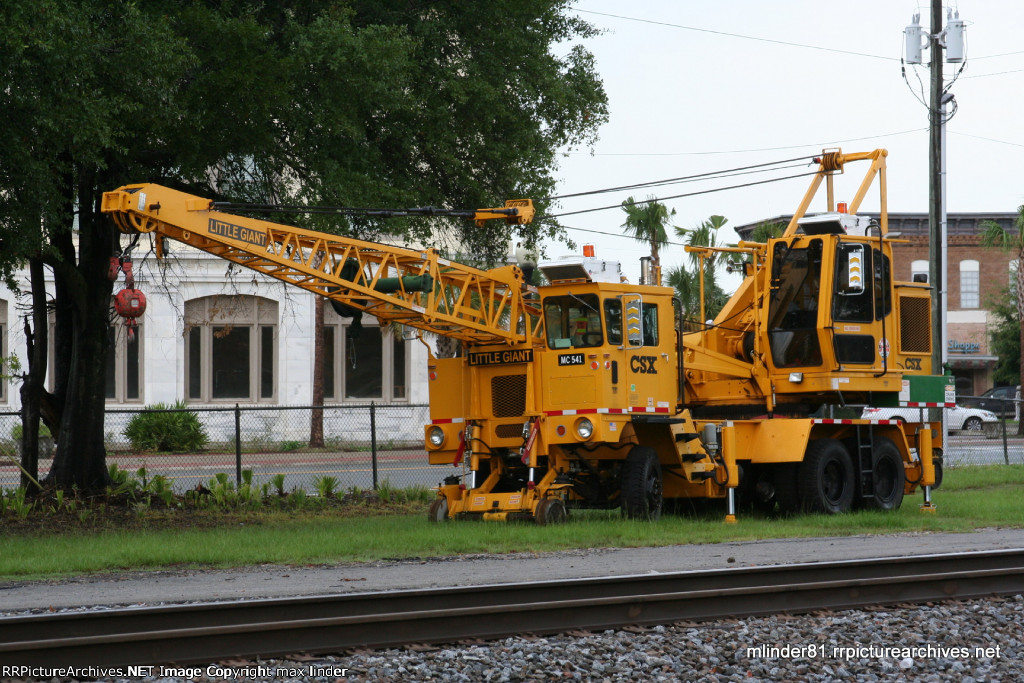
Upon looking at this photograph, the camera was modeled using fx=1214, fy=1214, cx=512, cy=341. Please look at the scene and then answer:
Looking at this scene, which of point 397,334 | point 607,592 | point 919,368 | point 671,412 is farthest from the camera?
point 397,334

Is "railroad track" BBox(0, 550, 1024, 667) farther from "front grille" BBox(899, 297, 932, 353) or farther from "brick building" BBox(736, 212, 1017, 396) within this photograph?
"brick building" BBox(736, 212, 1017, 396)

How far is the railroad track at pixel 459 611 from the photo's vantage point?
761 cm

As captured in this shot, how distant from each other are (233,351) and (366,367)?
418 cm

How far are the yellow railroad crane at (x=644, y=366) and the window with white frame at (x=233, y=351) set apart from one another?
20.6 m

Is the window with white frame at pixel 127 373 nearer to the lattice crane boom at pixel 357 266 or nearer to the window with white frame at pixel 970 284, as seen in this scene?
the lattice crane boom at pixel 357 266

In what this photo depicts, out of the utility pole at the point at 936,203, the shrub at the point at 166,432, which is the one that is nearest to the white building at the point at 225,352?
the shrub at the point at 166,432

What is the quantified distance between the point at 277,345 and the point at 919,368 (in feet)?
75.1

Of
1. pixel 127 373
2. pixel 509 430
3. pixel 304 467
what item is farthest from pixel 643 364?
pixel 127 373

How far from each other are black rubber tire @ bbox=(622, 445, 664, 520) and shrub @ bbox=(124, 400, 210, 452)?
49.2 feet

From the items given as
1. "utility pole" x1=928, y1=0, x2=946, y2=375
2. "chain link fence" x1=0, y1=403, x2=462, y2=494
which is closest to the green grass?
"chain link fence" x1=0, y1=403, x2=462, y2=494

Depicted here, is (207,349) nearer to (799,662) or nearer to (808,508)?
(808,508)

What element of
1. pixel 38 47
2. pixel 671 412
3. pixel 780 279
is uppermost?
pixel 38 47

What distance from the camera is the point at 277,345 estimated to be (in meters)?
37.3

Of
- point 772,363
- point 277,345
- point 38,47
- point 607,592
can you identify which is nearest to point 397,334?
point 277,345
